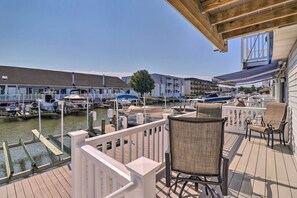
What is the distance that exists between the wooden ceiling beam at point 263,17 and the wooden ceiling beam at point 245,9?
0.28 m

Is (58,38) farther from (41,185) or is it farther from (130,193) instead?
(130,193)

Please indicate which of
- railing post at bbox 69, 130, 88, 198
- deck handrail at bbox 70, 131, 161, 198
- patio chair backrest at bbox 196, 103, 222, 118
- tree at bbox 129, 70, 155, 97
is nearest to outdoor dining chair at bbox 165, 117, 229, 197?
deck handrail at bbox 70, 131, 161, 198

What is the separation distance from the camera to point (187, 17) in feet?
6.17

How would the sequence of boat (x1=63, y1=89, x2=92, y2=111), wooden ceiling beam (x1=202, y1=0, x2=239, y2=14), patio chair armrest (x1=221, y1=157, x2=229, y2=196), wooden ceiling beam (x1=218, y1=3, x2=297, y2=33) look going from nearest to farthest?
wooden ceiling beam (x1=202, y1=0, x2=239, y2=14)
patio chair armrest (x1=221, y1=157, x2=229, y2=196)
wooden ceiling beam (x1=218, y1=3, x2=297, y2=33)
boat (x1=63, y1=89, x2=92, y2=111)

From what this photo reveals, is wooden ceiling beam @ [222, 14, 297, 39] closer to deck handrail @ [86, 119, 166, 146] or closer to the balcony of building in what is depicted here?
the balcony of building

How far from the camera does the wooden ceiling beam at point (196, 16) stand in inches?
65.1

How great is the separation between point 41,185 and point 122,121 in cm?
491

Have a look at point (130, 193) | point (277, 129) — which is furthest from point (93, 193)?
point (277, 129)

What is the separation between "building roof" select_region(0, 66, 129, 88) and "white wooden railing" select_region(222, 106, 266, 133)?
2565 centimetres

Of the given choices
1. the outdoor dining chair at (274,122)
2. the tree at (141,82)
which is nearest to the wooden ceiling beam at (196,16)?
the outdoor dining chair at (274,122)

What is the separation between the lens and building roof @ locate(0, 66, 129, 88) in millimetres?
22875

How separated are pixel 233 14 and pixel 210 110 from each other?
271cm

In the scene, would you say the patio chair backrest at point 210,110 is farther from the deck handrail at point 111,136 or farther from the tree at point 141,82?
the tree at point 141,82

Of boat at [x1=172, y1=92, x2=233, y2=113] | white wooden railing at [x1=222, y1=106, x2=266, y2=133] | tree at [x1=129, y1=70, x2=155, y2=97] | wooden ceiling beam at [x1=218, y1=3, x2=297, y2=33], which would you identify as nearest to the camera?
wooden ceiling beam at [x1=218, y1=3, x2=297, y2=33]
